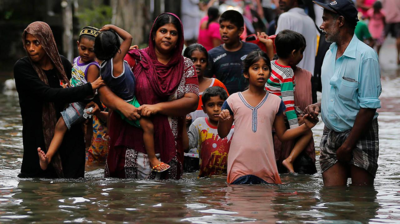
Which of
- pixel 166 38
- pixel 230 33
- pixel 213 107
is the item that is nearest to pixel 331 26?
pixel 166 38

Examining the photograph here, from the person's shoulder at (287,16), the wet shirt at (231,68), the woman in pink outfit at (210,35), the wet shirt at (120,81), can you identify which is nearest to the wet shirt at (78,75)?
the wet shirt at (120,81)

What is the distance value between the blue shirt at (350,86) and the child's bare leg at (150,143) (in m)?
1.46

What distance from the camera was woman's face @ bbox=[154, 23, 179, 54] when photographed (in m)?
6.33

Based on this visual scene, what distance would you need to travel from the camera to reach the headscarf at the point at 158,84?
632 centimetres

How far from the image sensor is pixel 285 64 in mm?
7762

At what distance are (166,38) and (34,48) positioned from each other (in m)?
1.17

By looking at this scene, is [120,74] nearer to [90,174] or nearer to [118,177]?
[118,177]

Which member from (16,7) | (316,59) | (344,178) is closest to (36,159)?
(344,178)

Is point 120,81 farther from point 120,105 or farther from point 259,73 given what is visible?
point 259,73

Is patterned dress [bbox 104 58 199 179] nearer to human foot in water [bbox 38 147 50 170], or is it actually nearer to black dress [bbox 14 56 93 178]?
black dress [bbox 14 56 93 178]

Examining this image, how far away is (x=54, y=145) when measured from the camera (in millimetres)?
6520

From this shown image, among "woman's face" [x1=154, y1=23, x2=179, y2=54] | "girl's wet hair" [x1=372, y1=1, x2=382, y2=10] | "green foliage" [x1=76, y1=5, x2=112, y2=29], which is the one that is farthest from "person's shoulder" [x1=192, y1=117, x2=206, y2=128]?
"girl's wet hair" [x1=372, y1=1, x2=382, y2=10]

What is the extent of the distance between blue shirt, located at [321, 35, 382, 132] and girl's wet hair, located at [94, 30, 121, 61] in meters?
1.79

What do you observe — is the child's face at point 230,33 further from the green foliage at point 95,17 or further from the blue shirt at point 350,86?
the green foliage at point 95,17
